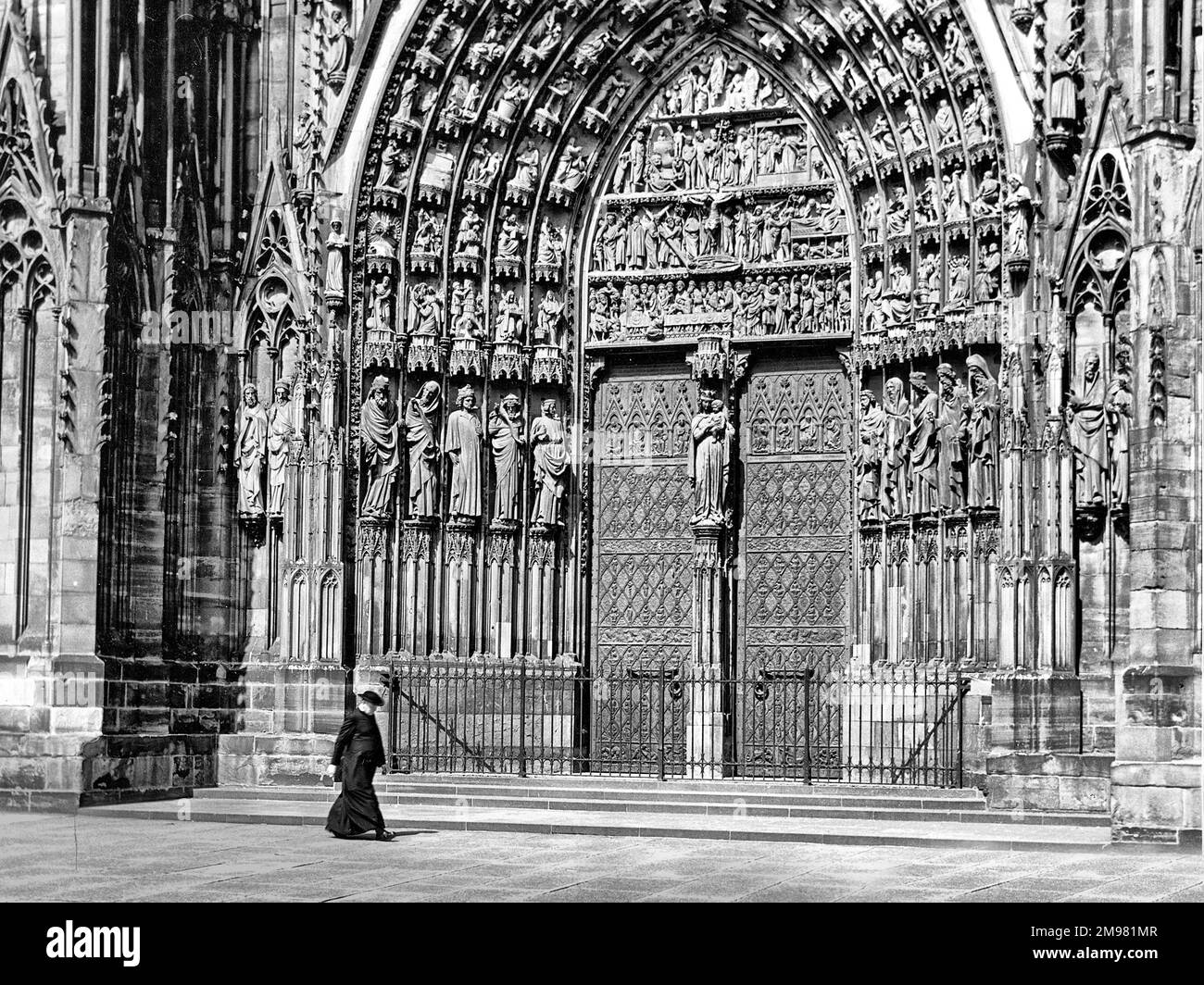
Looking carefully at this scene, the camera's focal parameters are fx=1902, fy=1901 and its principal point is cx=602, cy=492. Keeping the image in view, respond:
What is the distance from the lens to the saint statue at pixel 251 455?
2158cm

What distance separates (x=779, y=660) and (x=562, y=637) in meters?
2.56

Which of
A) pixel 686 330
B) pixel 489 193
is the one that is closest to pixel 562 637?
pixel 686 330

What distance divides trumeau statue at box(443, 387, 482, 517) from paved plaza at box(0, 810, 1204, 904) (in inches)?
239

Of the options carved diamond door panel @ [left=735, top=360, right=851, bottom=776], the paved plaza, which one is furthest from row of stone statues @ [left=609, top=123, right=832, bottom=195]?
the paved plaza

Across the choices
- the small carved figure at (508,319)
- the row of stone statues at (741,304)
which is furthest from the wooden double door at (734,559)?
→ the small carved figure at (508,319)

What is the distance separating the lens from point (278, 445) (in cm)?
2145

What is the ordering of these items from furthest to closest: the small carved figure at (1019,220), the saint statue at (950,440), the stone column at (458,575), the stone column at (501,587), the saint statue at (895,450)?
1. the stone column at (501,587)
2. the stone column at (458,575)
3. the saint statue at (895,450)
4. the saint statue at (950,440)
5. the small carved figure at (1019,220)

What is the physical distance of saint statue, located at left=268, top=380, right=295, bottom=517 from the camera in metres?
21.4

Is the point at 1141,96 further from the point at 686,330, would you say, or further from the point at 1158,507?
the point at 686,330

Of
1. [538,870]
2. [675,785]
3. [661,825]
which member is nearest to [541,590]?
[675,785]

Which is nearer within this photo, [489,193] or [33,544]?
[33,544]

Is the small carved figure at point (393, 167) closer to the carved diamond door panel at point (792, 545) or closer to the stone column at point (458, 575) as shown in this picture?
the stone column at point (458, 575)

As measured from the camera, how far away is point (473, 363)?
865 inches

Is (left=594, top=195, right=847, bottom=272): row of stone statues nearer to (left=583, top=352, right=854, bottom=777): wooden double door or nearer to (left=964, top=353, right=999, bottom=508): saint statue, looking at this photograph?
(left=583, top=352, right=854, bottom=777): wooden double door
